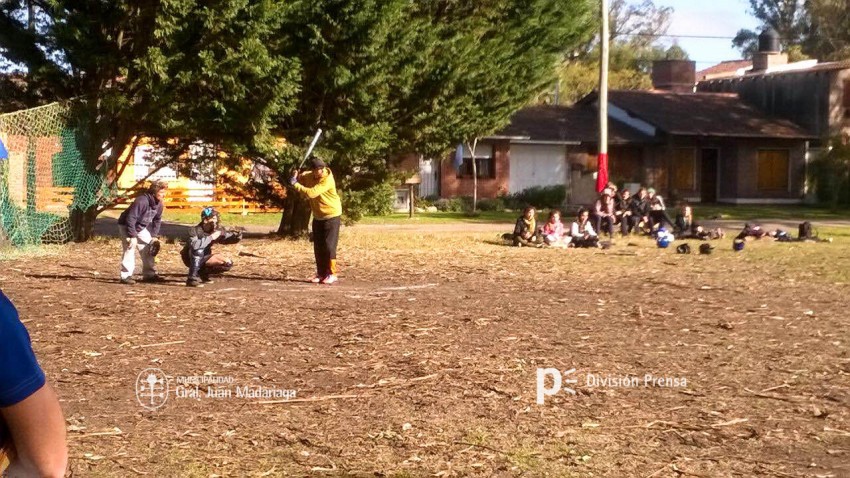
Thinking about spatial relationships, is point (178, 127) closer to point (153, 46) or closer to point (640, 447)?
point (153, 46)

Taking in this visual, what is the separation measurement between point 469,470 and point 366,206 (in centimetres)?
1605

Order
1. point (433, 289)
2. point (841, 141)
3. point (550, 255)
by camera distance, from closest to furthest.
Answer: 1. point (433, 289)
2. point (550, 255)
3. point (841, 141)

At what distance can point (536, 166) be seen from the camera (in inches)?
1732

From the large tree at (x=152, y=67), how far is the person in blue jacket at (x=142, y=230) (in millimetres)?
4608

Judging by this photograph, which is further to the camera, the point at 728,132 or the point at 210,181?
the point at 728,132

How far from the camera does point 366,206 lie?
22406 mm

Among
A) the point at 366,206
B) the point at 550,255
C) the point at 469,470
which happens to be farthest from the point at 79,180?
the point at 469,470

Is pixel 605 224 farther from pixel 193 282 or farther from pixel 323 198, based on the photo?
pixel 193 282

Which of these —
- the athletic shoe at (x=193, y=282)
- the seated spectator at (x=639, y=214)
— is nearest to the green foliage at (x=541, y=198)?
the seated spectator at (x=639, y=214)

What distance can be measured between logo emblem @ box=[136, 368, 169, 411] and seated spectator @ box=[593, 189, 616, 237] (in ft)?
55.5

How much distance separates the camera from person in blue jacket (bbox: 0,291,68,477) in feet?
9.87

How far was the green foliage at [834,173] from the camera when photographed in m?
42.8

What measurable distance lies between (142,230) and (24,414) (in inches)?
472

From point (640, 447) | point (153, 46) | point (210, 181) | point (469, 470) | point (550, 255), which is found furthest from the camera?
point (210, 181)
